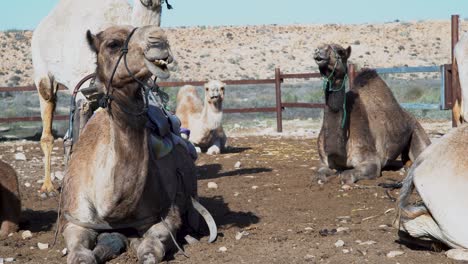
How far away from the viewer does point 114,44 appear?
5.17 meters

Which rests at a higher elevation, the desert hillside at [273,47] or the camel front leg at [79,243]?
the camel front leg at [79,243]

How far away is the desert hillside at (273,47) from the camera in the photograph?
54.9 m

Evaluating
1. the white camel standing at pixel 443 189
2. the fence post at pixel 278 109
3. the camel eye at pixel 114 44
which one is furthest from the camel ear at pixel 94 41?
the fence post at pixel 278 109

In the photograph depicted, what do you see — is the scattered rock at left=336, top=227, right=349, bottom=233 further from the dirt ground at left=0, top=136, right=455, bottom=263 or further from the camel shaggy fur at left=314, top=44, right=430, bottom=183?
the camel shaggy fur at left=314, top=44, right=430, bottom=183

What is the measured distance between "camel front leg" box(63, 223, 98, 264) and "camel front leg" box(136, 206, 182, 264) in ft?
0.99

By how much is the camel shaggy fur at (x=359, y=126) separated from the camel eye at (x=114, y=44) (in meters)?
4.02

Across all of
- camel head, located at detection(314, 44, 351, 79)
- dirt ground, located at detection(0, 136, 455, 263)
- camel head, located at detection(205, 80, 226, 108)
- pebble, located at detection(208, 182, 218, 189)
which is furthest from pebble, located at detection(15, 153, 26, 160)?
camel head, located at detection(314, 44, 351, 79)

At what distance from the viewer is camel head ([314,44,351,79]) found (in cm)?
886

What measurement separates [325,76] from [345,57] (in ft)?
1.22

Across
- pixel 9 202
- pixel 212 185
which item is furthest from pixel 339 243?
pixel 212 185

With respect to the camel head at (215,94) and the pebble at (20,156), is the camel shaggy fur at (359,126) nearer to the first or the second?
the camel head at (215,94)

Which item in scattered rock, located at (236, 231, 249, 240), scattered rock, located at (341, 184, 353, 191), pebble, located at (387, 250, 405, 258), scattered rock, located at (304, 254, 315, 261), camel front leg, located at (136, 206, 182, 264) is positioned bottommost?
scattered rock, located at (341, 184, 353, 191)

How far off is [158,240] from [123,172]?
559 millimetres

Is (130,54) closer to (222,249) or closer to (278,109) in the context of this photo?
(222,249)
